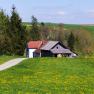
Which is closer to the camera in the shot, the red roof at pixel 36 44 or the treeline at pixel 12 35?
the treeline at pixel 12 35

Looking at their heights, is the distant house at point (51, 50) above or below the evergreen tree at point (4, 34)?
below

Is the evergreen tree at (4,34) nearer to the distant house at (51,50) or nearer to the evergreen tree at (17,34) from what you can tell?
the evergreen tree at (17,34)

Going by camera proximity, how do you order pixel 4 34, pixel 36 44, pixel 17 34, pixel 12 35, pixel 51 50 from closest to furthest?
pixel 51 50
pixel 17 34
pixel 12 35
pixel 4 34
pixel 36 44

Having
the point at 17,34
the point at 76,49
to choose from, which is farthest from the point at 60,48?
the point at 76,49

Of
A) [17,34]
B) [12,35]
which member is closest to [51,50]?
[17,34]

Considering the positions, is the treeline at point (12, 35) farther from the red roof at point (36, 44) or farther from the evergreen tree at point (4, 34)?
the red roof at point (36, 44)

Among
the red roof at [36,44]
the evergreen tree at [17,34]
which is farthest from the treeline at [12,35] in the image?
the red roof at [36,44]

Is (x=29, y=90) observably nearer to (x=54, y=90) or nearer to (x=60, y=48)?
(x=54, y=90)

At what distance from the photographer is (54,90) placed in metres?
22.1

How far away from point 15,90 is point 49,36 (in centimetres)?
14986

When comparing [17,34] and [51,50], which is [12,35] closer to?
[17,34]

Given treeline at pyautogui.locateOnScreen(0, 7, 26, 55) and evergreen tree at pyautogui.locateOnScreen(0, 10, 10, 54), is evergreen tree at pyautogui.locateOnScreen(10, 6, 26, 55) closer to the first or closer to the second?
treeline at pyautogui.locateOnScreen(0, 7, 26, 55)

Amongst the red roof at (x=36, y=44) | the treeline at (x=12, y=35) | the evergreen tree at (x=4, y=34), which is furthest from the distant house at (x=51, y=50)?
the evergreen tree at (x=4, y=34)

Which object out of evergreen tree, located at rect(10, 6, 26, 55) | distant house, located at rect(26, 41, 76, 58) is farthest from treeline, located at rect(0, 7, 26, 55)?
distant house, located at rect(26, 41, 76, 58)
